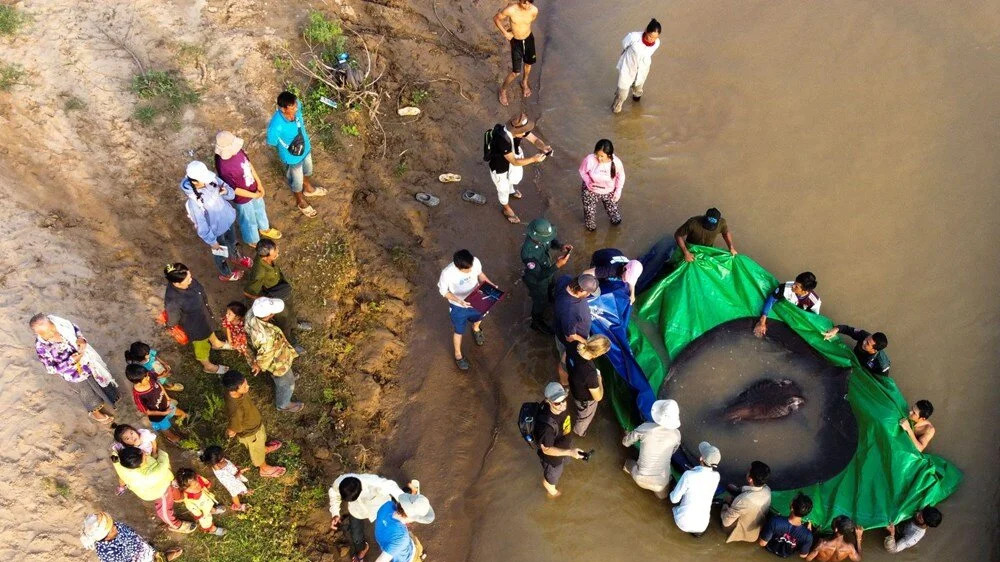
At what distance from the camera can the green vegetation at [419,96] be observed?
9531 mm

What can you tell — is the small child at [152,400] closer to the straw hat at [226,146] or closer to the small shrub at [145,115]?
the straw hat at [226,146]

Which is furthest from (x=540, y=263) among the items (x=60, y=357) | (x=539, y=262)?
(x=60, y=357)

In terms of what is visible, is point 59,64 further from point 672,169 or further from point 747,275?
point 747,275

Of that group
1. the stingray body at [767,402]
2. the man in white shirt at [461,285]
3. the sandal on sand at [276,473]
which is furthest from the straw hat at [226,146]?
the stingray body at [767,402]

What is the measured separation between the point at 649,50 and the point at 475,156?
8.91ft

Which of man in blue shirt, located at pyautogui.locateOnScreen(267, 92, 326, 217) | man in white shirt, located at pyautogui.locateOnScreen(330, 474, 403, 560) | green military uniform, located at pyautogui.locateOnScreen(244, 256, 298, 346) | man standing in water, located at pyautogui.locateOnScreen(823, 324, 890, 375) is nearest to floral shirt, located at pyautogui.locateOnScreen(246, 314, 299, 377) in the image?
green military uniform, located at pyautogui.locateOnScreen(244, 256, 298, 346)

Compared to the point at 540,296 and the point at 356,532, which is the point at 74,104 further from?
the point at 356,532

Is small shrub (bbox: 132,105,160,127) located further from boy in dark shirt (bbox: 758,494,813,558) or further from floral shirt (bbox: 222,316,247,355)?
boy in dark shirt (bbox: 758,494,813,558)

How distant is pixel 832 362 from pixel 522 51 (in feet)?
18.4

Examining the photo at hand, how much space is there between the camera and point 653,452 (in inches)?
252

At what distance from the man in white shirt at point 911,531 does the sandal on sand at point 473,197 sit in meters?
5.66

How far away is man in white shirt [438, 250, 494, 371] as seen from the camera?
21.4ft

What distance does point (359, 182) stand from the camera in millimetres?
8641

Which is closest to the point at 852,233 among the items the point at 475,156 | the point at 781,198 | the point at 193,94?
the point at 781,198
